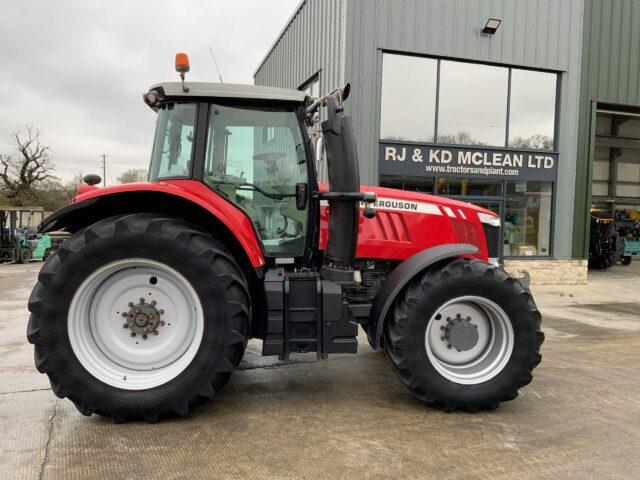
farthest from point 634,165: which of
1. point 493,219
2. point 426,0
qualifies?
point 493,219

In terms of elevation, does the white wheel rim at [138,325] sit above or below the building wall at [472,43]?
below

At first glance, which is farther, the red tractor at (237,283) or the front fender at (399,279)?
the front fender at (399,279)

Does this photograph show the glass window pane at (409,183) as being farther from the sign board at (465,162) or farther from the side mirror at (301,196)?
the side mirror at (301,196)

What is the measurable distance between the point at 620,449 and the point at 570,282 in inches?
391

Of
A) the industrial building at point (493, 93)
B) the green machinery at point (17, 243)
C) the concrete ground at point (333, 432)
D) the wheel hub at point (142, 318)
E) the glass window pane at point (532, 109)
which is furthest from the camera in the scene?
the green machinery at point (17, 243)

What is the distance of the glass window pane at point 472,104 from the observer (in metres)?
10.8

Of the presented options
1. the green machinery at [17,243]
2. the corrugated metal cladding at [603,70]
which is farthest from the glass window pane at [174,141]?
the green machinery at [17,243]

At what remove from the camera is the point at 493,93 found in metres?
11.2

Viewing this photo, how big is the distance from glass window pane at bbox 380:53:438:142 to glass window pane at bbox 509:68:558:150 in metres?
2.09

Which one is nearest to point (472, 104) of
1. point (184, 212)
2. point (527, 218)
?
point (527, 218)

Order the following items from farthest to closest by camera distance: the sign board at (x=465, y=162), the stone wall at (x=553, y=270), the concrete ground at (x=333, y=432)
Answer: the stone wall at (x=553, y=270)
the sign board at (x=465, y=162)
the concrete ground at (x=333, y=432)

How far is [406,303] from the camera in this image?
3.55 metres

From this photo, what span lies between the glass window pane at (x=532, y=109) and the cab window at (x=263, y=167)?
9.15 metres

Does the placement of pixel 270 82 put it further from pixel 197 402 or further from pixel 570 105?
pixel 197 402
